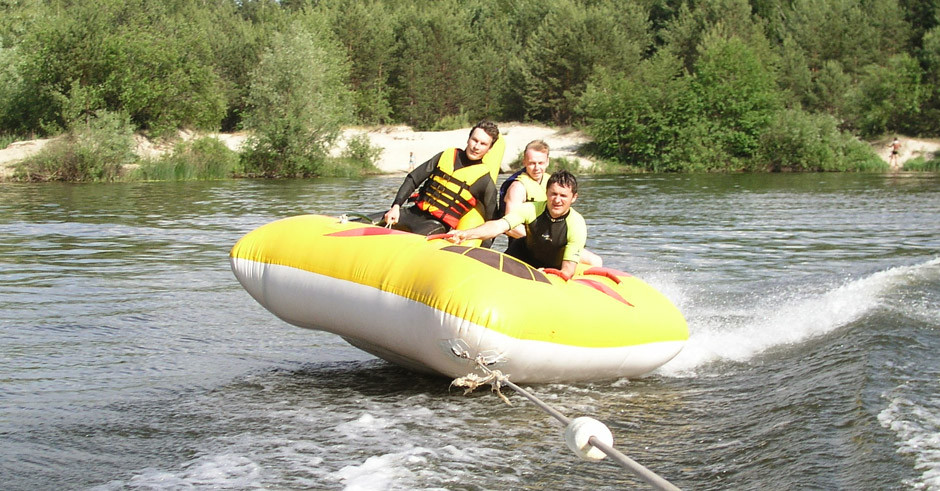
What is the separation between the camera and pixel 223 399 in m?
4.91

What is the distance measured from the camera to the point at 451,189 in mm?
5910

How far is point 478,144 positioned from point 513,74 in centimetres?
3347

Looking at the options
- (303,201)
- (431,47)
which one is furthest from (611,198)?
(431,47)

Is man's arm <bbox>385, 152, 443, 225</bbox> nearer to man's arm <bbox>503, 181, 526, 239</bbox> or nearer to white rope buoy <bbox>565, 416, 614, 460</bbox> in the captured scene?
man's arm <bbox>503, 181, 526, 239</bbox>

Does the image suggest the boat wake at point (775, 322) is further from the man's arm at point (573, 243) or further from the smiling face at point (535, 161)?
the smiling face at point (535, 161)

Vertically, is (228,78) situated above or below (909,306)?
above

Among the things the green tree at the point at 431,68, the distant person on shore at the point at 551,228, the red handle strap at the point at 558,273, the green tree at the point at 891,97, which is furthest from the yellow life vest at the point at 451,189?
the green tree at the point at 431,68

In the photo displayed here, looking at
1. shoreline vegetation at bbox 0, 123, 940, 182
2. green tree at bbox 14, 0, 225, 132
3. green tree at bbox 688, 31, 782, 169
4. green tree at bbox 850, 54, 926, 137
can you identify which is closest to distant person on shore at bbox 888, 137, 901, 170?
shoreline vegetation at bbox 0, 123, 940, 182

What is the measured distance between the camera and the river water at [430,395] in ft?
12.6

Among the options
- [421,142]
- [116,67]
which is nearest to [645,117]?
[421,142]

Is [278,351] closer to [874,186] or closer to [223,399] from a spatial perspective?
[223,399]

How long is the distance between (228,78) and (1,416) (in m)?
36.2

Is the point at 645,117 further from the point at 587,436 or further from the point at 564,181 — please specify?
the point at 587,436

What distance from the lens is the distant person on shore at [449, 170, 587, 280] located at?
5.23 meters
